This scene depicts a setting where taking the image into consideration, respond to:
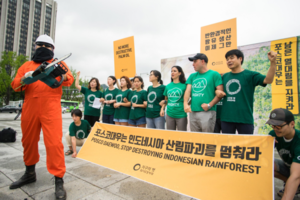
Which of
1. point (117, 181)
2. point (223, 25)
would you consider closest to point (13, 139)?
point (117, 181)

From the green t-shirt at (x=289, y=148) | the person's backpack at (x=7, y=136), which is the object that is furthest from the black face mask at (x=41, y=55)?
the person's backpack at (x=7, y=136)

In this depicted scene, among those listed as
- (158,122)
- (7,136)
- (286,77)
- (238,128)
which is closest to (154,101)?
(158,122)

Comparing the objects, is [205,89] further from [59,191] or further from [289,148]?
[59,191]

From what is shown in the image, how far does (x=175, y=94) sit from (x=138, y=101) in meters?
1.12

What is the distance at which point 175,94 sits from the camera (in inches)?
131

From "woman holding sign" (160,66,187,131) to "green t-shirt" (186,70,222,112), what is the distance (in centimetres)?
42

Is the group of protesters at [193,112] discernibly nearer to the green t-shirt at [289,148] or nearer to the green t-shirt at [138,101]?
the green t-shirt at [289,148]

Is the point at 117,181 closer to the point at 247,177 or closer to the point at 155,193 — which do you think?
the point at 155,193

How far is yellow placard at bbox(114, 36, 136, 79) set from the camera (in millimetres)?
5359

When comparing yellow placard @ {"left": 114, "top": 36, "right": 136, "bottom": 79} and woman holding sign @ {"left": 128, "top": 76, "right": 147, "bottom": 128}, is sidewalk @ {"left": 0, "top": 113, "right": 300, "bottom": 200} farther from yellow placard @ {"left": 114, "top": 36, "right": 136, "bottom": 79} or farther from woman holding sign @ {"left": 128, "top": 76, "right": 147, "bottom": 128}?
yellow placard @ {"left": 114, "top": 36, "right": 136, "bottom": 79}

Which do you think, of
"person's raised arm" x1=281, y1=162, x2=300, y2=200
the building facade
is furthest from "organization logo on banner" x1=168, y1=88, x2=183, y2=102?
the building facade

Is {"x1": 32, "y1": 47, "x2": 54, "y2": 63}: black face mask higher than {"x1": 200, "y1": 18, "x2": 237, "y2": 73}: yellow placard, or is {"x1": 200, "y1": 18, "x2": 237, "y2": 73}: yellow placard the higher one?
Result: {"x1": 200, "y1": 18, "x2": 237, "y2": 73}: yellow placard

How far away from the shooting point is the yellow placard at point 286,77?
4.94 metres

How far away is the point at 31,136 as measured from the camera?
7.22 feet
